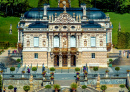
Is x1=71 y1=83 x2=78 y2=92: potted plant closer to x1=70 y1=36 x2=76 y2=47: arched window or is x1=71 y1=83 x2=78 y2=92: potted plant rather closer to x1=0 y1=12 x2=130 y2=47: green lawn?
x1=70 y1=36 x2=76 y2=47: arched window

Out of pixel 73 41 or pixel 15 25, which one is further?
pixel 15 25

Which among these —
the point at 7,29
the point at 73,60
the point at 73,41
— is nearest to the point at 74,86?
the point at 73,60

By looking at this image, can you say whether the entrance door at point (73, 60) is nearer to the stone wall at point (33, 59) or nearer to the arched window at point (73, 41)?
the arched window at point (73, 41)

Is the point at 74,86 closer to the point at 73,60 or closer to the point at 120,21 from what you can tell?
the point at 73,60

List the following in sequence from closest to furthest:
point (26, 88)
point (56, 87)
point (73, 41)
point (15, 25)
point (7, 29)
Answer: point (56, 87)
point (26, 88)
point (73, 41)
point (7, 29)
point (15, 25)

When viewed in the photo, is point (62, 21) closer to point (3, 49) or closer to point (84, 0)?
point (3, 49)

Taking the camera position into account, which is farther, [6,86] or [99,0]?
[99,0]

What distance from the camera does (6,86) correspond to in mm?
106000

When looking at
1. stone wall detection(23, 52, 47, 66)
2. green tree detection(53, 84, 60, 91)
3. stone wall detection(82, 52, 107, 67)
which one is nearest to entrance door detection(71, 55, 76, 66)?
stone wall detection(82, 52, 107, 67)

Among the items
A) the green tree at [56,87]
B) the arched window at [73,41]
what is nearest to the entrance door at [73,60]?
the arched window at [73,41]

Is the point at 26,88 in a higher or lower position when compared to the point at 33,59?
lower

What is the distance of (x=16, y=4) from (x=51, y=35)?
65845 millimetres

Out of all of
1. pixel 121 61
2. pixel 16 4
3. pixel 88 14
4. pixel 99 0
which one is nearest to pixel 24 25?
pixel 88 14

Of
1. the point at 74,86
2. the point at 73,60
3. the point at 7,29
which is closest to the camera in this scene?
the point at 74,86
